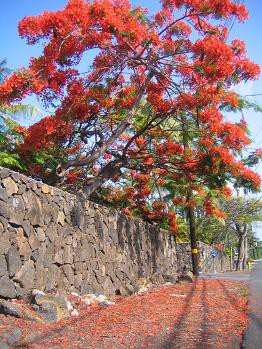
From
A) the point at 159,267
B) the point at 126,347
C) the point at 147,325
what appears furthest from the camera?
the point at 159,267

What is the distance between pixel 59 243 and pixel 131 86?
594 cm

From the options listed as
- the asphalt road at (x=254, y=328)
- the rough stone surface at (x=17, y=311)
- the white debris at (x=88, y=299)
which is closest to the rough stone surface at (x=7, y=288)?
the rough stone surface at (x=17, y=311)

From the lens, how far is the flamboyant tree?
962cm

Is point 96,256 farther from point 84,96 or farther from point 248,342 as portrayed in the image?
point 248,342

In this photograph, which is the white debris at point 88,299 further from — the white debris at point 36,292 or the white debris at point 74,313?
the white debris at point 36,292

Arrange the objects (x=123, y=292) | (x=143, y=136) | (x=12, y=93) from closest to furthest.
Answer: (x=12, y=93), (x=123, y=292), (x=143, y=136)

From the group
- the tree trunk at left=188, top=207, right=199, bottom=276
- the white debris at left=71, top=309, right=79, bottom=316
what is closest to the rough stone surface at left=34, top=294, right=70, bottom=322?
the white debris at left=71, top=309, right=79, bottom=316

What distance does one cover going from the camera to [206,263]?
31.0 meters

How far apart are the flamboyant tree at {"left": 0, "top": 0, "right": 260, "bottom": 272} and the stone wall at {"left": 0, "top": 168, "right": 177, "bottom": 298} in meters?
1.56

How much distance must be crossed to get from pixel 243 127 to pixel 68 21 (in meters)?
5.76

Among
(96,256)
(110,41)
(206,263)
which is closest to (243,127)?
(110,41)

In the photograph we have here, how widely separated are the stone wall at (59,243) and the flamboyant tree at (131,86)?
1.56m

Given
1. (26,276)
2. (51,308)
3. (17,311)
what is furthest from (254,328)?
(26,276)

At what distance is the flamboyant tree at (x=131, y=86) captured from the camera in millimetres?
9625
